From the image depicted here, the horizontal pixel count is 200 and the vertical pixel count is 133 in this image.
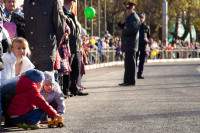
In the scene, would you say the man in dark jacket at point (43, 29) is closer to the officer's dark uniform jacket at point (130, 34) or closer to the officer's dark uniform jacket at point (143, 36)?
the officer's dark uniform jacket at point (130, 34)

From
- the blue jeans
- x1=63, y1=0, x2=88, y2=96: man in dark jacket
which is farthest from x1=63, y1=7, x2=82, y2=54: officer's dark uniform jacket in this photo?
the blue jeans

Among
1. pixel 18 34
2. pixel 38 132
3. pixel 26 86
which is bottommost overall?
pixel 38 132

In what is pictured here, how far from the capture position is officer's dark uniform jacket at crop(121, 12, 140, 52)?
514 inches

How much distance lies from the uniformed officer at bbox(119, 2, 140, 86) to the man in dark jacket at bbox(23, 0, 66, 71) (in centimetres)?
528

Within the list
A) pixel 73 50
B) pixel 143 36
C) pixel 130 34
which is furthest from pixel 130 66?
pixel 73 50

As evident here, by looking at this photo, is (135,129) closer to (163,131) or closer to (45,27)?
(163,131)

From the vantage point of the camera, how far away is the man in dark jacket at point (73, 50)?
10.2 m

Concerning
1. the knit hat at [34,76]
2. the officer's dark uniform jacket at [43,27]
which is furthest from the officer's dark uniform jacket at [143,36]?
the knit hat at [34,76]

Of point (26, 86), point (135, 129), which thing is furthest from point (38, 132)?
point (135, 129)

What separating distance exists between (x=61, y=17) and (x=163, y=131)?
8.88ft

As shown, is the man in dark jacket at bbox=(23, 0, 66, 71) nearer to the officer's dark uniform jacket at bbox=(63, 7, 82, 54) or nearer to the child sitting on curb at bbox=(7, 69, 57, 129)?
the child sitting on curb at bbox=(7, 69, 57, 129)

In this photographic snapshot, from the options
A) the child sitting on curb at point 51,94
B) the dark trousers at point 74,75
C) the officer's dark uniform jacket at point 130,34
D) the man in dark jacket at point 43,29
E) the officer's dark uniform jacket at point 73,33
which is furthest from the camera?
the officer's dark uniform jacket at point 130,34

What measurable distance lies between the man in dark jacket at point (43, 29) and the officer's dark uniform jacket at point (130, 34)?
17.2 ft

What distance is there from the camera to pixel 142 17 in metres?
15.5
